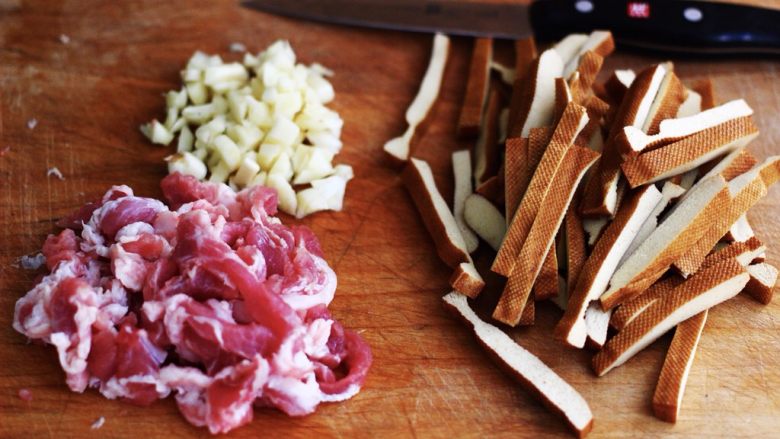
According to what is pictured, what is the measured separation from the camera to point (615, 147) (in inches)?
125

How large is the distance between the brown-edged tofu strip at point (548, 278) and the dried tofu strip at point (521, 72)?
0.72 meters

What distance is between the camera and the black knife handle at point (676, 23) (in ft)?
13.0

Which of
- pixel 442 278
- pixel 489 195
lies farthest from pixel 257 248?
pixel 489 195

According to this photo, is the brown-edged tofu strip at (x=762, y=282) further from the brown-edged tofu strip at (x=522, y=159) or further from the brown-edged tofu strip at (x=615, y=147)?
the brown-edged tofu strip at (x=522, y=159)

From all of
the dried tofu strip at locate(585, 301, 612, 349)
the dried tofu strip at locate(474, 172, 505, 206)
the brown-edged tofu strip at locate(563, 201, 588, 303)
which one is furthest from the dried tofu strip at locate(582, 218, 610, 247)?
the dried tofu strip at locate(474, 172, 505, 206)

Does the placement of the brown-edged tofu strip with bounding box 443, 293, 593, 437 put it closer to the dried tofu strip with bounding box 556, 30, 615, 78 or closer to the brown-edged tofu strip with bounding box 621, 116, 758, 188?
the brown-edged tofu strip with bounding box 621, 116, 758, 188

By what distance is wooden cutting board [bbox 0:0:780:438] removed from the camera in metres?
2.83

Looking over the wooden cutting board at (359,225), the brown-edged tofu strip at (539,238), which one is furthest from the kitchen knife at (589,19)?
the brown-edged tofu strip at (539,238)

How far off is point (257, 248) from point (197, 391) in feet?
1.80

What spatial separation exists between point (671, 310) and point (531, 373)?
0.55 m

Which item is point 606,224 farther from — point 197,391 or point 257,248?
point 197,391

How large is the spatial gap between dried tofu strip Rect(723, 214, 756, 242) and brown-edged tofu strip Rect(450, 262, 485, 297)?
992 millimetres

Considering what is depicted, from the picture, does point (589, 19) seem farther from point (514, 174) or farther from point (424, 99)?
point (514, 174)

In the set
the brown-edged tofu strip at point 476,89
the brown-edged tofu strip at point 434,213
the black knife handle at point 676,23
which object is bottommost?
the brown-edged tofu strip at point 434,213
